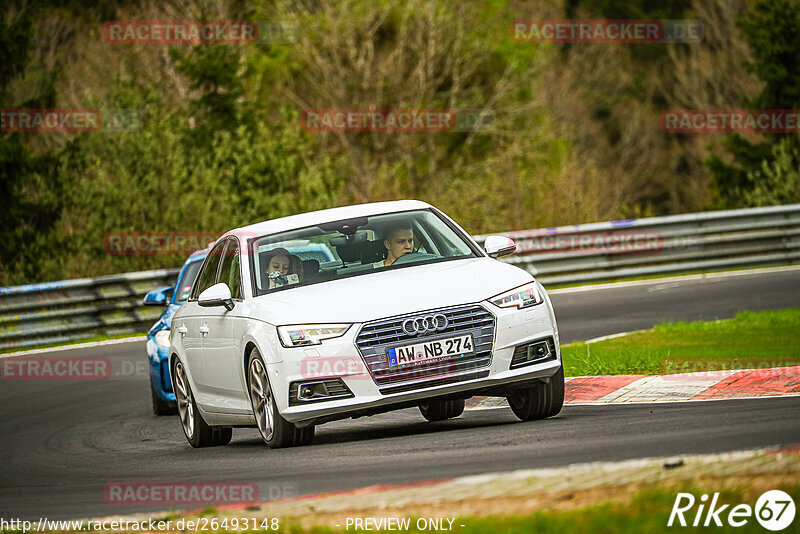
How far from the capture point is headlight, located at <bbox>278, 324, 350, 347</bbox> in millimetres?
9328

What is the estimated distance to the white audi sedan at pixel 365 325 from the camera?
9.33m

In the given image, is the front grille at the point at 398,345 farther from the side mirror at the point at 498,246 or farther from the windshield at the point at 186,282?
the windshield at the point at 186,282

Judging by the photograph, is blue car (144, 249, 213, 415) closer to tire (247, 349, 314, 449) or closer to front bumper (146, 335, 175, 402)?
front bumper (146, 335, 175, 402)

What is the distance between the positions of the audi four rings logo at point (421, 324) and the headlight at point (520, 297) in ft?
1.45

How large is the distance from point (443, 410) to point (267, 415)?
217 cm

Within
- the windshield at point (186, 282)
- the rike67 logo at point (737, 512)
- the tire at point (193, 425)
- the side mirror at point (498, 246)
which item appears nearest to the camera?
the rike67 logo at point (737, 512)

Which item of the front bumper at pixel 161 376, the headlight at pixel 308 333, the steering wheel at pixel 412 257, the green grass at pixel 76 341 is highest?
the steering wheel at pixel 412 257

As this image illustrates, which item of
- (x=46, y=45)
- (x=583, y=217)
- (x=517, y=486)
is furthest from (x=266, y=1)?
(x=517, y=486)

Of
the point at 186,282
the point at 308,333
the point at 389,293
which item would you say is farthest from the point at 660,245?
the point at 308,333

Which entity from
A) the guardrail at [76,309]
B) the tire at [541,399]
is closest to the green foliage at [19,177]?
the guardrail at [76,309]

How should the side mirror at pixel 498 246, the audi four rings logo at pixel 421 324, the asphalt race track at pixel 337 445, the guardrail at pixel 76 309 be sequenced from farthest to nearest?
the guardrail at pixel 76 309
the side mirror at pixel 498 246
the audi four rings logo at pixel 421 324
the asphalt race track at pixel 337 445

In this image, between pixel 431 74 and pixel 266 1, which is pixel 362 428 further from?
pixel 266 1

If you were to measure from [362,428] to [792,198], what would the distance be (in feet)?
73.0

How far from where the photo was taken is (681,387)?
11.4 m
